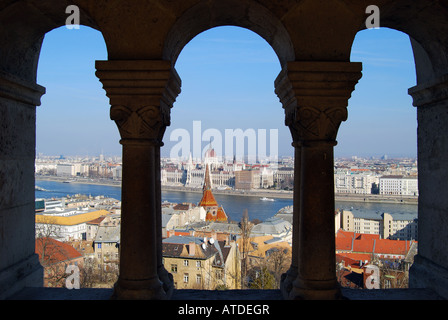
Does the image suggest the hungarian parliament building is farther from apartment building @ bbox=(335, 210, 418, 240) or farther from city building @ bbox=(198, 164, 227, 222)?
apartment building @ bbox=(335, 210, 418, 240)

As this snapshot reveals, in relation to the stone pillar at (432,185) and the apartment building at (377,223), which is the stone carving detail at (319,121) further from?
the apartment building at (377,223)

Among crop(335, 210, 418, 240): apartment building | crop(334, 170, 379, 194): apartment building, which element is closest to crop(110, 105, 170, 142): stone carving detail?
crop(335, 210, 418, 240): apartment building

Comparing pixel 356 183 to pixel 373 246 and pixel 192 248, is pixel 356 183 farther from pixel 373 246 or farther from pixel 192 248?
pixel 192 248

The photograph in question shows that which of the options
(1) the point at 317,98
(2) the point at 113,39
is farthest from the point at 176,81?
(1) the point at 317,98

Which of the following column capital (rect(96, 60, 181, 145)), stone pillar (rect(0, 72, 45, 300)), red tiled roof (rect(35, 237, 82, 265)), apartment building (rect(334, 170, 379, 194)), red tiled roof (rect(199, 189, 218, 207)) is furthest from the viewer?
apartment building (rect(334, 170, 379, 194))

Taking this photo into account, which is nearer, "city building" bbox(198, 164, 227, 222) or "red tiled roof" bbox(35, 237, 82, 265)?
"red tiled roof" bbox(35, 237, 82, 265)

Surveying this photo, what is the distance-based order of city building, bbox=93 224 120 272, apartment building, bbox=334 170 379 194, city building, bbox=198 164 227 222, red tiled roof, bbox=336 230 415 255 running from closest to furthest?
city building, bbox=93 224 120 272 < red tiled roof, bbox=336 230 415 255 < city building, bbox=198 164 227 222 < apartment building, bbox=334 170 379 194
